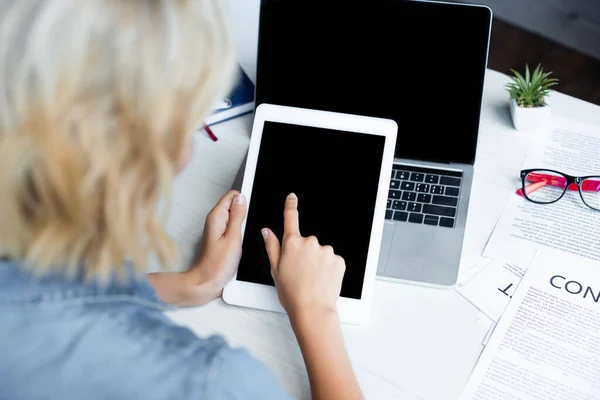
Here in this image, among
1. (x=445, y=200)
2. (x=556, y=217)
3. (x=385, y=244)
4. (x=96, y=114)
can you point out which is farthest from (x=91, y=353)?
(x=556, y=217)

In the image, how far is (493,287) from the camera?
0.79 meters

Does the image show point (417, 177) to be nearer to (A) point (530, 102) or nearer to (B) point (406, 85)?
(B) point (406, 85)

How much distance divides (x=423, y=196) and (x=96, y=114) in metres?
0.53

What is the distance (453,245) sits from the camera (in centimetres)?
81

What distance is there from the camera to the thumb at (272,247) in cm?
78

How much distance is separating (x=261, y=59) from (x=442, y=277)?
1.41 feet

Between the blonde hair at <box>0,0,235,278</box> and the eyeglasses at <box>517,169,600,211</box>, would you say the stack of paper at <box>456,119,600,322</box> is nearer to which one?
the eyeglasses at <box>517,169,600,211</box>

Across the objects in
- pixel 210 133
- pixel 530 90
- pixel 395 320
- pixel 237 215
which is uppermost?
pixel 530 90

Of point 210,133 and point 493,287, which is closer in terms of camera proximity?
point 493,287

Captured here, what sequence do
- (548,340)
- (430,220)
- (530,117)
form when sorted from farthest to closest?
(530,117) < (430,220) < (548,340)

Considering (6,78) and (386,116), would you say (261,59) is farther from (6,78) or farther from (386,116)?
(6,78)

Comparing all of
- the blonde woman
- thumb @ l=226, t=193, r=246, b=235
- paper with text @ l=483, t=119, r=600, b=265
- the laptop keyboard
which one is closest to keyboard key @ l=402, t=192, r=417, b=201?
the laptop keyboard

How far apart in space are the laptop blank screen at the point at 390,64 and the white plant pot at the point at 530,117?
122 millimetres

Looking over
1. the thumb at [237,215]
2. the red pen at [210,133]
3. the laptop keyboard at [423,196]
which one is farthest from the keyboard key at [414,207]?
the red pen at [210,133]
